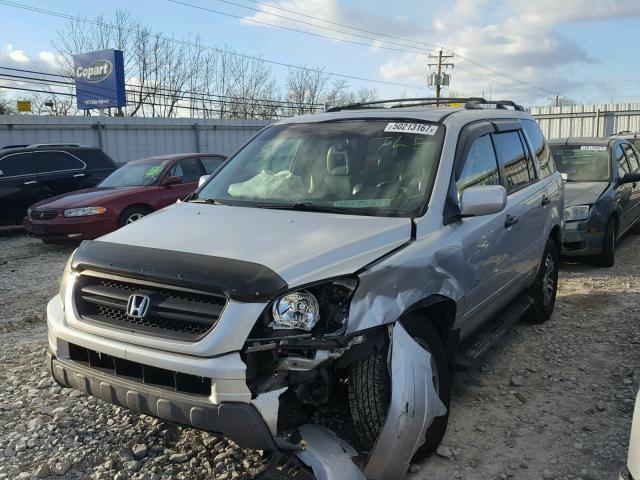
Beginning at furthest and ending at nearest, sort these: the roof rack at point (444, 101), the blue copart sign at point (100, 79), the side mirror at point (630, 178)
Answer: the blue copart sign at point (100, 79) < the side mirror at point (630, 178) < the roof rack at point (444, 101)

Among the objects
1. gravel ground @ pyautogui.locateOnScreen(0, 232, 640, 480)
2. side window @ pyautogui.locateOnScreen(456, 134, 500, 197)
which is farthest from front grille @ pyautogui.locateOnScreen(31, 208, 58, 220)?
side window @ pyautogui.locateOnScreen(456, 134, 500, 197)

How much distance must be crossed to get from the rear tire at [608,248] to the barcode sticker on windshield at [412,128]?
16.1 feet

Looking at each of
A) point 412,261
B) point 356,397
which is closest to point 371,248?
point 412,261

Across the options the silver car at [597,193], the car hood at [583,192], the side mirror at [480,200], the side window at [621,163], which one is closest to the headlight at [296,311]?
the side mirror at [480,200]

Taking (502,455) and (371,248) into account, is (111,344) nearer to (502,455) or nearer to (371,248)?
(371,248)

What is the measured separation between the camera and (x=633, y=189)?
29.6 ft

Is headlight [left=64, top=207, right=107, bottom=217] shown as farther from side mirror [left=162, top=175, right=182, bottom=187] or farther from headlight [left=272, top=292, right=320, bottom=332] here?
headlight [left=272, top=292, right=320, bottom=332]

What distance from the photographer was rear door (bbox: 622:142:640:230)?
353 inches

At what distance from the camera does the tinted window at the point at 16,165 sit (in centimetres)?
1111

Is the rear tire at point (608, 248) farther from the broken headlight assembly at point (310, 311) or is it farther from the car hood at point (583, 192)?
the broken headlight assembly at point (310, 311)

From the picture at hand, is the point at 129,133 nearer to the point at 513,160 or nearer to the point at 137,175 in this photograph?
the point at 137,175

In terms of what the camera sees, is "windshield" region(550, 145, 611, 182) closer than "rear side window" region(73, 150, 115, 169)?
Yes

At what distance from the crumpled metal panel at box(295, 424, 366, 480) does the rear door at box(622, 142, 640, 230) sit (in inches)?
306

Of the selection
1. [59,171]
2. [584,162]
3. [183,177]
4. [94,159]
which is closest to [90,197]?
[183,177]
